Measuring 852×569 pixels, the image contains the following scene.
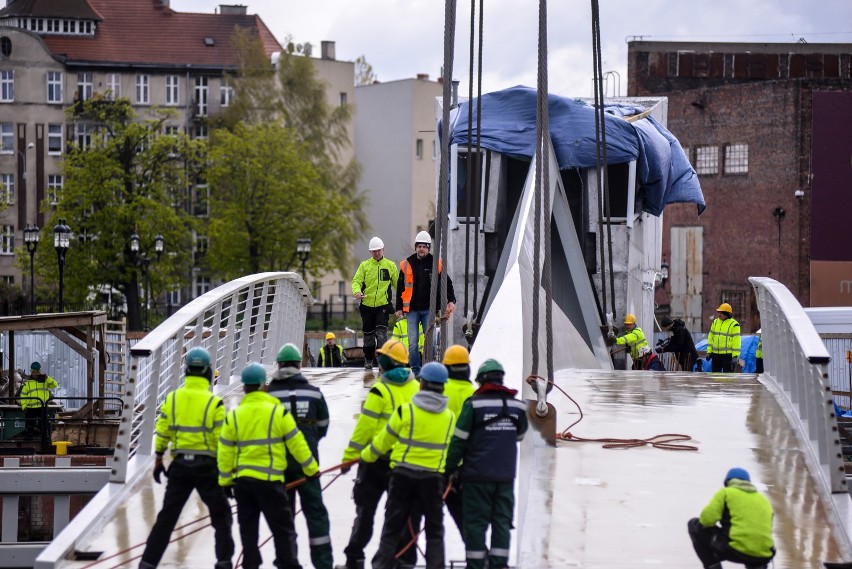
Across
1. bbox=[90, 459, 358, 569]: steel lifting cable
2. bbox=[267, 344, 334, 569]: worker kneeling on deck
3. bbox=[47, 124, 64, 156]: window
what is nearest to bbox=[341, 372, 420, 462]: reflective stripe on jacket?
bbox=[90, 459, 358, 569]: steel lifting cable

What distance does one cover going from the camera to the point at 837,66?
67.2m

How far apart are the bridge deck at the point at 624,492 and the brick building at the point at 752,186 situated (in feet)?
135

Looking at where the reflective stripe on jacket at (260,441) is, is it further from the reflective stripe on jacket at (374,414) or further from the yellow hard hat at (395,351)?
the yellow hard hat at (395,351)

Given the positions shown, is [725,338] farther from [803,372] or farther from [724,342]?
[803,372]

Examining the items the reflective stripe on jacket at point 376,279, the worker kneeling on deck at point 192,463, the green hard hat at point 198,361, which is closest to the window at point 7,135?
the reflective stripe on jacket at point 376,279

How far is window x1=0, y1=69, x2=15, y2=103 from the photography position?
237 ft

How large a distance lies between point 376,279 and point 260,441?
7.85 meters

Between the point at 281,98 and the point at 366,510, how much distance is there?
62076 mm

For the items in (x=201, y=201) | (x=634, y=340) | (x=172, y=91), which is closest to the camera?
(x=634, y=340)

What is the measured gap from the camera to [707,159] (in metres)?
59.8

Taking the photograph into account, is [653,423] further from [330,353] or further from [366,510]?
[330,353]

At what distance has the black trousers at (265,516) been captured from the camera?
10352 millimetres

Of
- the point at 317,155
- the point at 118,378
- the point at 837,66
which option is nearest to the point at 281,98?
the point at 317,155

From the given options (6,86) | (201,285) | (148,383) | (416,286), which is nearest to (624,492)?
(148,383)
